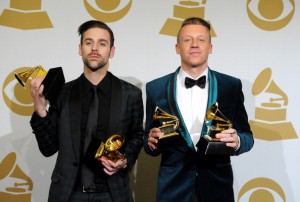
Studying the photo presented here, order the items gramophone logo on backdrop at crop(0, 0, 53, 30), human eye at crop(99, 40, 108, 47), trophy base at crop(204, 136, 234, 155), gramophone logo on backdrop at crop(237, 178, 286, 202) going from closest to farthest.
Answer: trophy base at crop(204, 136, 234, 155)
human eye at crop(99, 40, 108, 47)
gramophone logo on backdrop at crop(0, 0, 53, 30)
gramophone logo on backdrop at crop(237, 178, 286, 202)

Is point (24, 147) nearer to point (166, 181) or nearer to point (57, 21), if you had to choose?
point (57, 21)

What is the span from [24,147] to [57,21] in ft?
3.19

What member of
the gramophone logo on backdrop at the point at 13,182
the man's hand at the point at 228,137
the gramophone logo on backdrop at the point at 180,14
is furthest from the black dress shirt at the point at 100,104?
the gramophone logo on backdrop at the point at 13,182

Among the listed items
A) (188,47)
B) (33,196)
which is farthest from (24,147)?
(188,47)

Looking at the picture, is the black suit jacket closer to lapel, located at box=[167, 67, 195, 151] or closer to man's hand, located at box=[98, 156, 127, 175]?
man's hand, located at box=[98, 156, 127, 175]

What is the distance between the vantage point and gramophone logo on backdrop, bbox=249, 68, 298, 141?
8.80 feet

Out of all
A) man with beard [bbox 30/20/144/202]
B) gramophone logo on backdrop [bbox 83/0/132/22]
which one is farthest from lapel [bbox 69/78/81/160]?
gramophone logo on backdrop [bbox 83/0/132/22]

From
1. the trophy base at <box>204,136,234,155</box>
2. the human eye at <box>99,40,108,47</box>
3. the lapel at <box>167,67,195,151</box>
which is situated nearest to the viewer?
the trophy base at <box>204,136,234,155</box>

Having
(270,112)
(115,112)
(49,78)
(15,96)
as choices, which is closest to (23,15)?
(15,96)

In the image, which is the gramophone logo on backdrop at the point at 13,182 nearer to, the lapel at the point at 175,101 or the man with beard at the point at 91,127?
the man with beard at the point at 91,127

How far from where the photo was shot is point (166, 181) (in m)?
1.82

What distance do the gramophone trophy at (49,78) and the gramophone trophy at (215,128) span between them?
80 cm

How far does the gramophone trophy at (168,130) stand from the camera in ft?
5.35

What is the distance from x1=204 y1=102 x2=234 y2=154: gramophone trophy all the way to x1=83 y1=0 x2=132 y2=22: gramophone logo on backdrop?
52.1 inches
